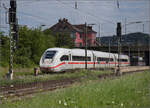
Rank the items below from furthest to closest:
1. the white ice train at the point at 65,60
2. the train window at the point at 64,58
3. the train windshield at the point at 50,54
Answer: the train window at the point at 64,58, the train windshield at the point at 50,54, the white ice train at the point at 65,60

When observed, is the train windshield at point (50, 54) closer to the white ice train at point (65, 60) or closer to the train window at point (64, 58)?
the white ice train at point (65, 60)

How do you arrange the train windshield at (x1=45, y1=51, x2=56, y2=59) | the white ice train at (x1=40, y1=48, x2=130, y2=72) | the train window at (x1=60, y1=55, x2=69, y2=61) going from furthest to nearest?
the train window at (x1=60, y1=55, x2=69, y2=61), the train windshield at (x1=45, y1=51, x2=56, y2=59), the white ice train at (x1=40, y1=48, x2=130, y2=72)

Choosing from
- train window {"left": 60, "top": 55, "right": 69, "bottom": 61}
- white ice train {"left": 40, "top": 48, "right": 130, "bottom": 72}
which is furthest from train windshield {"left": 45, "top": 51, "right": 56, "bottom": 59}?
train window {"left": 60, "top": 55, "right": 69, "bottom": 61}

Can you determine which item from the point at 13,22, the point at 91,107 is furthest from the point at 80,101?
the point at 13,22

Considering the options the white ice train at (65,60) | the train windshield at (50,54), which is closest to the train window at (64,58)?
the white ice train at (65,60)

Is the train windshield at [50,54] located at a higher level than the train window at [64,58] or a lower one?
higher

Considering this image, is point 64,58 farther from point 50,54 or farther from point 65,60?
point 50,54

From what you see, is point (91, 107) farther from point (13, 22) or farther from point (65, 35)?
point (65, 35)

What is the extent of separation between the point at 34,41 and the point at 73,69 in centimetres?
1188

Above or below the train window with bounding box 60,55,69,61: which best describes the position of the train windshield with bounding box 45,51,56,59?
above

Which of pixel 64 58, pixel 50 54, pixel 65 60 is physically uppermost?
pixel 50 54

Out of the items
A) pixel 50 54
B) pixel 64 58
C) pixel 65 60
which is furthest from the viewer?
pixel 65 60

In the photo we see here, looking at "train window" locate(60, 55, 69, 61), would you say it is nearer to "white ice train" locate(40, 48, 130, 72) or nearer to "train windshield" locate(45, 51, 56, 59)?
"white ice train" locate(40, 48, 130, 72)

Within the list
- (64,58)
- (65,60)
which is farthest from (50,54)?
(65,60)
